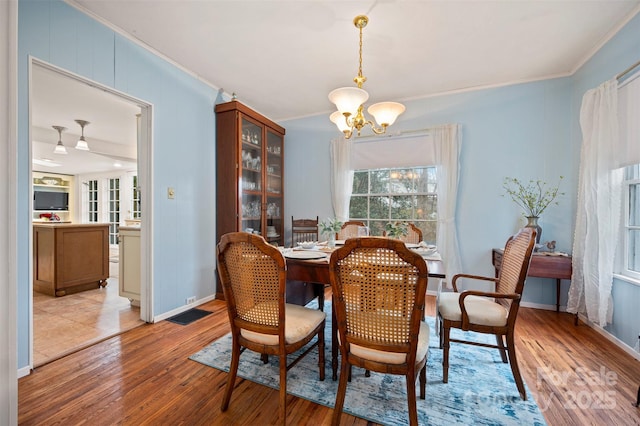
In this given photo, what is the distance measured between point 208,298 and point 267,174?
1.87 m

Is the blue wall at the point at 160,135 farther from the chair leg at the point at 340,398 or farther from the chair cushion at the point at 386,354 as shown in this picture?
the chair cushion at the point at 386,354

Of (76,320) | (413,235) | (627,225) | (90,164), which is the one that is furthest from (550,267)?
(90,164)

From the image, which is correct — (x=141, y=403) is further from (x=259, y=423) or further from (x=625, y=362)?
(x=625, y=362)

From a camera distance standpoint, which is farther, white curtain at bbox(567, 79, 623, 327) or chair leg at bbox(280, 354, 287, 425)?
white curtain at bbox(567, 79, 623, 327)

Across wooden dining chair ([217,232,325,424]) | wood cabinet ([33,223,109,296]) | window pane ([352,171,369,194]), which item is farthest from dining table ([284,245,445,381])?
wood cabinet ([33,223,109,296])

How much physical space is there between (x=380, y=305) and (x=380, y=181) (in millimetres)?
2919

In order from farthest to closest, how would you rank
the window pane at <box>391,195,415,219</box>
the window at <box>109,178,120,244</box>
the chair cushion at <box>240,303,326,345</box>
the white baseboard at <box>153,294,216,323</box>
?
1. the window at <box>109,178,120,244</box>
2. the window pane at <box>391,195,415,219</box>
3. the white baseboard at <box>153,294,216,323</box>
4. the chair cushion at <box>240,303,326,345</box>

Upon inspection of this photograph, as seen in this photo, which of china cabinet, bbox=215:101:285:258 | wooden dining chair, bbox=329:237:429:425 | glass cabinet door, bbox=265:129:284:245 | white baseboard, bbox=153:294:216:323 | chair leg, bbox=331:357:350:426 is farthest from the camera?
glass cabinet door, bbox=265:129:284:245

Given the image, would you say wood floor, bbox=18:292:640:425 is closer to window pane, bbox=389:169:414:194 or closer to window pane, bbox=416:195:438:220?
window pane, bbox=416:195:438:220

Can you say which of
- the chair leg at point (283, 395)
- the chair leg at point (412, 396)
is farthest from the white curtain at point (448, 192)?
the chair leg at point (283, 395)

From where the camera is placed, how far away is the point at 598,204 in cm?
235

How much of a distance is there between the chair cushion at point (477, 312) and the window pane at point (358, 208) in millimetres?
2208

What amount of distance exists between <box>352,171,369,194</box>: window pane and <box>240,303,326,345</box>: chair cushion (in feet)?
8.56

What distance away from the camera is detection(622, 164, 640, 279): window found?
2260 mm
